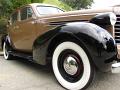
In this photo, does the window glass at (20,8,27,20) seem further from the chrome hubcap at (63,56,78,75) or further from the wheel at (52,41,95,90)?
the chrome hubcap at (63,56,78,75)

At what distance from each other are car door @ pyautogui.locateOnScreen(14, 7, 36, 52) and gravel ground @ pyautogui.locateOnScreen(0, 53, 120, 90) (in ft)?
1.90

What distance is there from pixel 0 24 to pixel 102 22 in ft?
21.5

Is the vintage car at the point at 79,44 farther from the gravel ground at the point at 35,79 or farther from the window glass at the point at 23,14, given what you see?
the window glass at the point at 23,14

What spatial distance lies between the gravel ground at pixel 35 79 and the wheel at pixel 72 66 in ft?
0.85

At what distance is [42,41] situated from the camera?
468 centimetres

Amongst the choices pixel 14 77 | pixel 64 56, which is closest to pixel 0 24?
pixel 14 77

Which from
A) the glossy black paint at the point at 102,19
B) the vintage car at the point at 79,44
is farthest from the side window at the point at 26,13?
the glossy black paint at the point at 102,19

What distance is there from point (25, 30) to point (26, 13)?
52cm

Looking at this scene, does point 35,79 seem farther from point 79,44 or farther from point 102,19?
point 102,19

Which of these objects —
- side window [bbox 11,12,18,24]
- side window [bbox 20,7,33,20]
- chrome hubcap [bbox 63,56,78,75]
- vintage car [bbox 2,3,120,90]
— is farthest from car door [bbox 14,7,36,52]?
chrome hubcap [bbox 63,56,78,75]

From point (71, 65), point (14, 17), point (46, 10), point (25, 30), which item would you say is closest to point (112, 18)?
point (71, 65)

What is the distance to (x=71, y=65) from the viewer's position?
4297 mm

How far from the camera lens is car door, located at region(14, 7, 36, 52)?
233 inches

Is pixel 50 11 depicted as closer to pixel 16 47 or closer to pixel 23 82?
pixel 16 47
